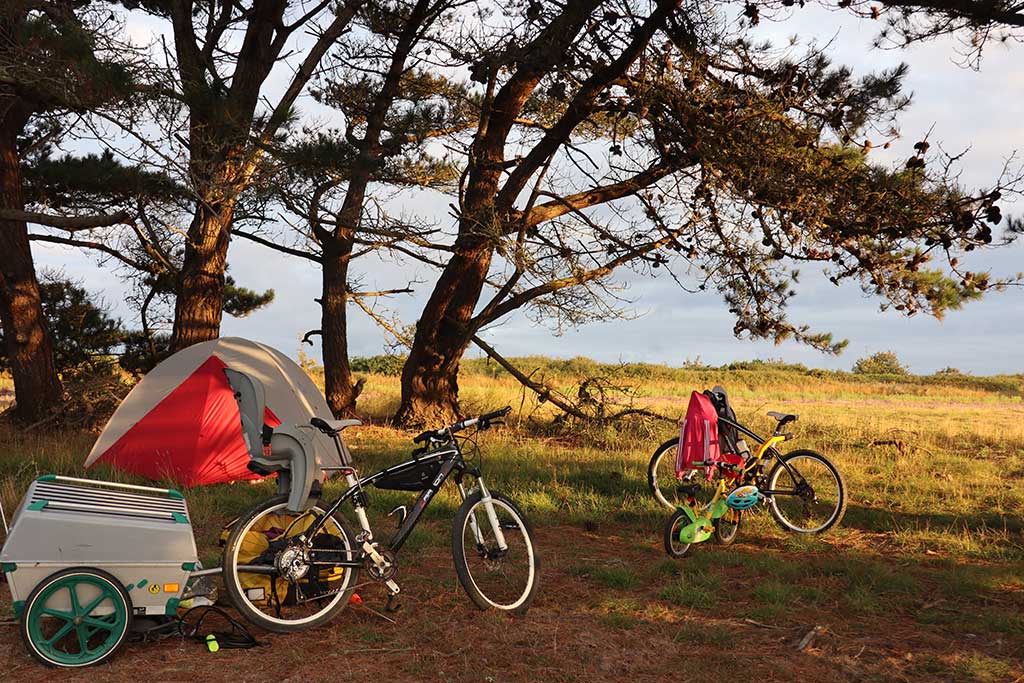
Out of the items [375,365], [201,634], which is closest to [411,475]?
[201,634]

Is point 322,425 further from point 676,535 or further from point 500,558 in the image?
point 676,535

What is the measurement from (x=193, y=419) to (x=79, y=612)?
5715mm

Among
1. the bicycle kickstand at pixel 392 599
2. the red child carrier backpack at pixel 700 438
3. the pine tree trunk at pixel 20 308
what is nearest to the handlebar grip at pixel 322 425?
the bicycle kickstand at pixel 392 599

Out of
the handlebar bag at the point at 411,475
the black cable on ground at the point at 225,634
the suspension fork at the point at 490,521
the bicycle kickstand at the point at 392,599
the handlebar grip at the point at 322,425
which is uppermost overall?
the handlebar grip at the point at 322,425

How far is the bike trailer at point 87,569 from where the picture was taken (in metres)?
4.66

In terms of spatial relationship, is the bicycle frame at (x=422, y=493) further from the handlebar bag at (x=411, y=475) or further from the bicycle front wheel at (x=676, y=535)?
the bicycle front wheel at (x=676, y=535)

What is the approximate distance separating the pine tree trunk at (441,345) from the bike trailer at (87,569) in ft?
31.2

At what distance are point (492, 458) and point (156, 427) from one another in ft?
13.4

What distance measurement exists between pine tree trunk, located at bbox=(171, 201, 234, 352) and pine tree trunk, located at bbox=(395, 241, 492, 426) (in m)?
3.37

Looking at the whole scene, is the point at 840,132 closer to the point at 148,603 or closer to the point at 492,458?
the point at 492,458

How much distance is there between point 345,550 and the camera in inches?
212

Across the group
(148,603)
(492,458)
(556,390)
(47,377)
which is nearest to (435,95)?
(556,390)

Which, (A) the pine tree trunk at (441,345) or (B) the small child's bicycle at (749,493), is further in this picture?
(A) the pine tree trunk at (441,345)

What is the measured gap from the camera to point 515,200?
532 inches
